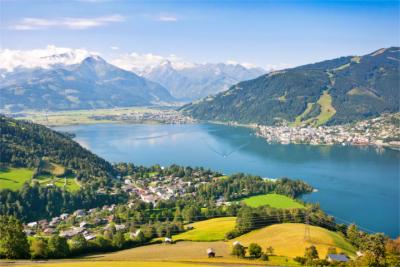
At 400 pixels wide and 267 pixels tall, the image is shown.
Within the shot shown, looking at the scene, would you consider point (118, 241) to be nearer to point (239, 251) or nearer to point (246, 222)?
point (239, 251)

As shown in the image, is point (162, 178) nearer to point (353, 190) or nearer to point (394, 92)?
point (353, 190)

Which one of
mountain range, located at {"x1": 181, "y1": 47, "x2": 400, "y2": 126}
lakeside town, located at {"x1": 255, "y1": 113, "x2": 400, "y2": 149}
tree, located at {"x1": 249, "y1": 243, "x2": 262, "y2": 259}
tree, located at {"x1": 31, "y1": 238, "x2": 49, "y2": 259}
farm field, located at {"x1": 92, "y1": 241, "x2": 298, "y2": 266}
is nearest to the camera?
farm field, located at {"x1": 92, "y1": 241, "x2": 298, "y2": 266}

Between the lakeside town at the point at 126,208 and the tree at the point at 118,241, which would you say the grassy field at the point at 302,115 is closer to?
the lakeside town at the point at 126,208

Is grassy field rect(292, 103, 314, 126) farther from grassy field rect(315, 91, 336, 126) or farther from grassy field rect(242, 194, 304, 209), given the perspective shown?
grassy field rect(242, 194, 304, 209)

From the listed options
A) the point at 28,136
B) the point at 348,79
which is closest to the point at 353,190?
the point at 28,136

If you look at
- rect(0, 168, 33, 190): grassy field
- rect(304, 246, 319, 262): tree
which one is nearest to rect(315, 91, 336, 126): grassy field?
rect(0, 168, 33, 190): grassy field

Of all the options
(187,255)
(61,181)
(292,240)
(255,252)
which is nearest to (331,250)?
(292,240)
